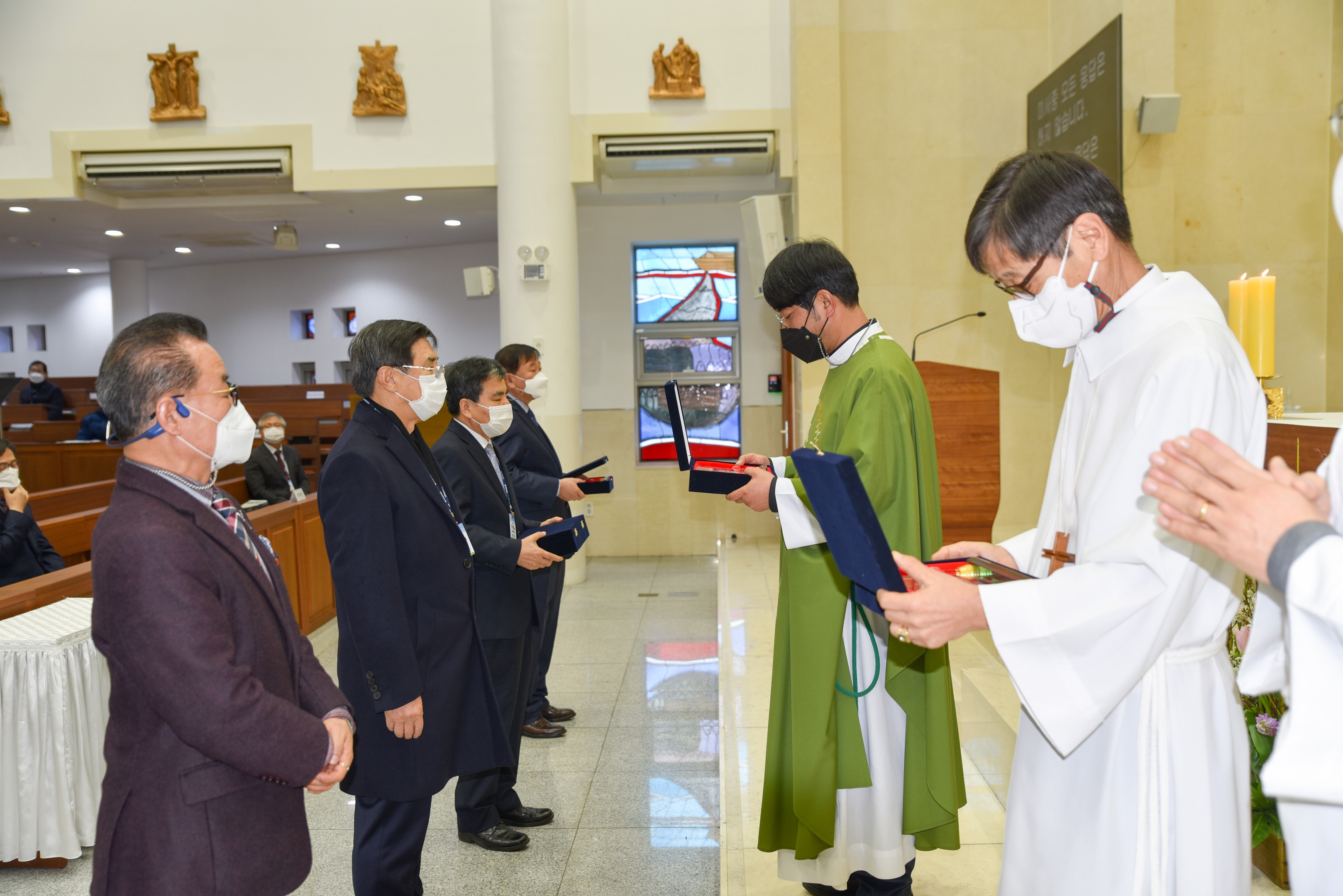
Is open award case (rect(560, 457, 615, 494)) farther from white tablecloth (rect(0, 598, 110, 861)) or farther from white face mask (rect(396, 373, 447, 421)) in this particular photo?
white tablecloth (rect(0, 598, 110, 861))

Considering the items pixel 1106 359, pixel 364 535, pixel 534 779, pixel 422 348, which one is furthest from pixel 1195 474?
pixel 534 779

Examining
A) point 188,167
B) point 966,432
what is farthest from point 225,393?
point 188,167

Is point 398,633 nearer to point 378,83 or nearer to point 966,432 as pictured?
point 966,432

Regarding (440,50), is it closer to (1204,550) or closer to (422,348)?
(422,348)

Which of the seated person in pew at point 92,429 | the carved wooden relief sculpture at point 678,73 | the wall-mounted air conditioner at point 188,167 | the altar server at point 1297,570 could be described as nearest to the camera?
the altar server at point 1297,570

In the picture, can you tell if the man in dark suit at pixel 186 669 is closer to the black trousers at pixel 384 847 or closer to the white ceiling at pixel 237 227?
the black trousers at pixel 384 847

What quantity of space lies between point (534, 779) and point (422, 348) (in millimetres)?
1937

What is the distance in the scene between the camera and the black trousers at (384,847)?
2.22 m

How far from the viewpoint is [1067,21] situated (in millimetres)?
6066

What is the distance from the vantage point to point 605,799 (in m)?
3.43

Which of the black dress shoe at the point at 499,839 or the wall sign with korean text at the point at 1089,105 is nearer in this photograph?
the black dress shoe at the point at 499,839

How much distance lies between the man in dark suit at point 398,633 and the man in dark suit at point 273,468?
4.53m

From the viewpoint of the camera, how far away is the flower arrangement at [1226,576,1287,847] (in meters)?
2.23

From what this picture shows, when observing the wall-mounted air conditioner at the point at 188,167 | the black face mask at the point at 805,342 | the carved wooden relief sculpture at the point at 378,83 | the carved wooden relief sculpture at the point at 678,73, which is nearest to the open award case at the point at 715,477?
the black face mask at the point at 805,342
